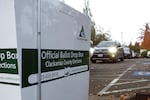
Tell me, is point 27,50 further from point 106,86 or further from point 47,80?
point 106,86

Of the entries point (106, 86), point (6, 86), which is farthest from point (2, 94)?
point (106, 86)

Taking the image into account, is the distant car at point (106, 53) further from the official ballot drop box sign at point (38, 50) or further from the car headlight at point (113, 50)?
the official ballot drop box sign at point (38, 50)

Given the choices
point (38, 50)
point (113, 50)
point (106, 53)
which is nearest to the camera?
point (38, 50)

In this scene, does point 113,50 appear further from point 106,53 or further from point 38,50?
point 38,50

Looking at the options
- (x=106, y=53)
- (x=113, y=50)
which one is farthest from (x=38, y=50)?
(x=113, y=50)

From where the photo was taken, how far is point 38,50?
320 centimetres

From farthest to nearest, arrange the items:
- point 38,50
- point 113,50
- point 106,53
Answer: point 113,50, point 106,53, point 38,50

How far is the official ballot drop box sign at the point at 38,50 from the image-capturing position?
2938 mm

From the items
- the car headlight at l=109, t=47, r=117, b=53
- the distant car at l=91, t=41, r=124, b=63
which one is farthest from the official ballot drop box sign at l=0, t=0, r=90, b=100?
the car headlight at l=109, t=47, r=117, b=53

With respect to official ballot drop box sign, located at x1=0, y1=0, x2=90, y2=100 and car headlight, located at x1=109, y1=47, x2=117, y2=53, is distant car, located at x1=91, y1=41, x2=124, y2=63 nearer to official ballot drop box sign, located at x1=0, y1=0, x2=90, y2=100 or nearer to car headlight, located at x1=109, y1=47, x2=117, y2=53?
car headlight, located at x1=109, y1=47, x2=117, y2=53

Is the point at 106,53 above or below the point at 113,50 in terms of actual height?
below

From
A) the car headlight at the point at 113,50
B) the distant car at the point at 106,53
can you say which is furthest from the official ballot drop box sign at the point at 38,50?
the car headlight at the point at 113,50

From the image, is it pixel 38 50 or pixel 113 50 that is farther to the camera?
pixel 113 50

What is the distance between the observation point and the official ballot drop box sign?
116 inches
